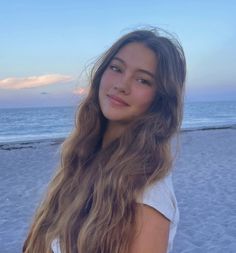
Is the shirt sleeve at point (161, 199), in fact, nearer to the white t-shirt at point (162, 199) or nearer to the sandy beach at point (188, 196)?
the white t-shirt at point (162, 199)

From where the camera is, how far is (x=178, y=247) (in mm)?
4688

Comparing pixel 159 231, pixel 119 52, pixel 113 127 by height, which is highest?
pixel 119 52

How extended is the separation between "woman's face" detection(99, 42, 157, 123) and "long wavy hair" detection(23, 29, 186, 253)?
0.02 meters

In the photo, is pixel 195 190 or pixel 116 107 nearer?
pixel 116 107

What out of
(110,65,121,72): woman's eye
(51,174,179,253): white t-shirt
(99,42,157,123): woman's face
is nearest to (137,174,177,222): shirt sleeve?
(51,174,179,253): white t-shirt

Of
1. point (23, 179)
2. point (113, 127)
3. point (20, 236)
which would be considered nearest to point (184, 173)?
point (23, 179)

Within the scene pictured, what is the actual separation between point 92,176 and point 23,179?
7769mm

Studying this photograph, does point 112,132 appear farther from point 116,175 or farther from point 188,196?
point 188,196

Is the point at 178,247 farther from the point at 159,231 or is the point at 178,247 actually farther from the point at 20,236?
the point at 159,231

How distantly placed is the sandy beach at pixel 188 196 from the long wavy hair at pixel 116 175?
379 mm

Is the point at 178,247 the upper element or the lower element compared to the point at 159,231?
lower

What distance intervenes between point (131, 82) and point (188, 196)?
5.95m

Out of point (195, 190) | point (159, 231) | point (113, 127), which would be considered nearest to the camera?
point (159, 231)

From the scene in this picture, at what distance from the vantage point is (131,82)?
1510mm
